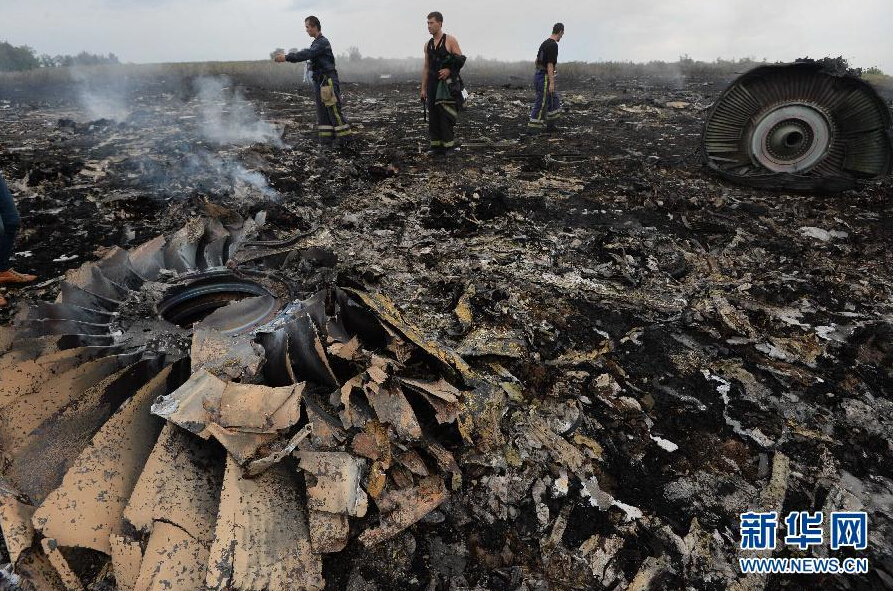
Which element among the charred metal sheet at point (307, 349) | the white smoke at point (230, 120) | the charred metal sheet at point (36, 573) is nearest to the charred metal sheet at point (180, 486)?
the charred metal sheet at point (36, 573)

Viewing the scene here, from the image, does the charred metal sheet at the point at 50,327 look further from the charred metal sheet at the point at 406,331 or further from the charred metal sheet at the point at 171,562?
the charred metal sheet at the point at 406,331

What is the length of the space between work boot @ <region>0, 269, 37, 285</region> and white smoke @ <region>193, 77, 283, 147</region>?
16.8 ft

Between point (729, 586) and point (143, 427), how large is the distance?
273cm

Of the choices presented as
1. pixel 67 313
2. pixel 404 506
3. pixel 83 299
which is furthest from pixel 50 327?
pixel 404 506

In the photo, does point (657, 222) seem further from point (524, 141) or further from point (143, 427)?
point (143, 427)

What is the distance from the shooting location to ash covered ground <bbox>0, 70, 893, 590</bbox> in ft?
6.96

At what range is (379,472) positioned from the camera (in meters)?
2.12

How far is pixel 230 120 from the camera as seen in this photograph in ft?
35.3

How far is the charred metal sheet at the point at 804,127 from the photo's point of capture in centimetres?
542

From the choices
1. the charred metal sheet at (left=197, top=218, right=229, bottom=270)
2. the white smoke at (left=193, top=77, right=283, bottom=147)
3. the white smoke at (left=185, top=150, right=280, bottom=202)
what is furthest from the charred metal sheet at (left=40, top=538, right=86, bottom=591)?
the white smoke at (left=193, top=77, right=283, bottom=147)

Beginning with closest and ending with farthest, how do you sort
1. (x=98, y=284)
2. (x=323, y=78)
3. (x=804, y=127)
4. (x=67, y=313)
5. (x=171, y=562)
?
(x=171, y=562), (x=67, y=313), (x=98, y=284), (x=804, y=127), (x=323, y=78)

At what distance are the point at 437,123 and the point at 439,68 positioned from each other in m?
0.86

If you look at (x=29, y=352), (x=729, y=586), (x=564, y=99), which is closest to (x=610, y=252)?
(x=729, y=586)

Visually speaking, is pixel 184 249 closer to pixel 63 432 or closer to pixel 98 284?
pixel 98 284
